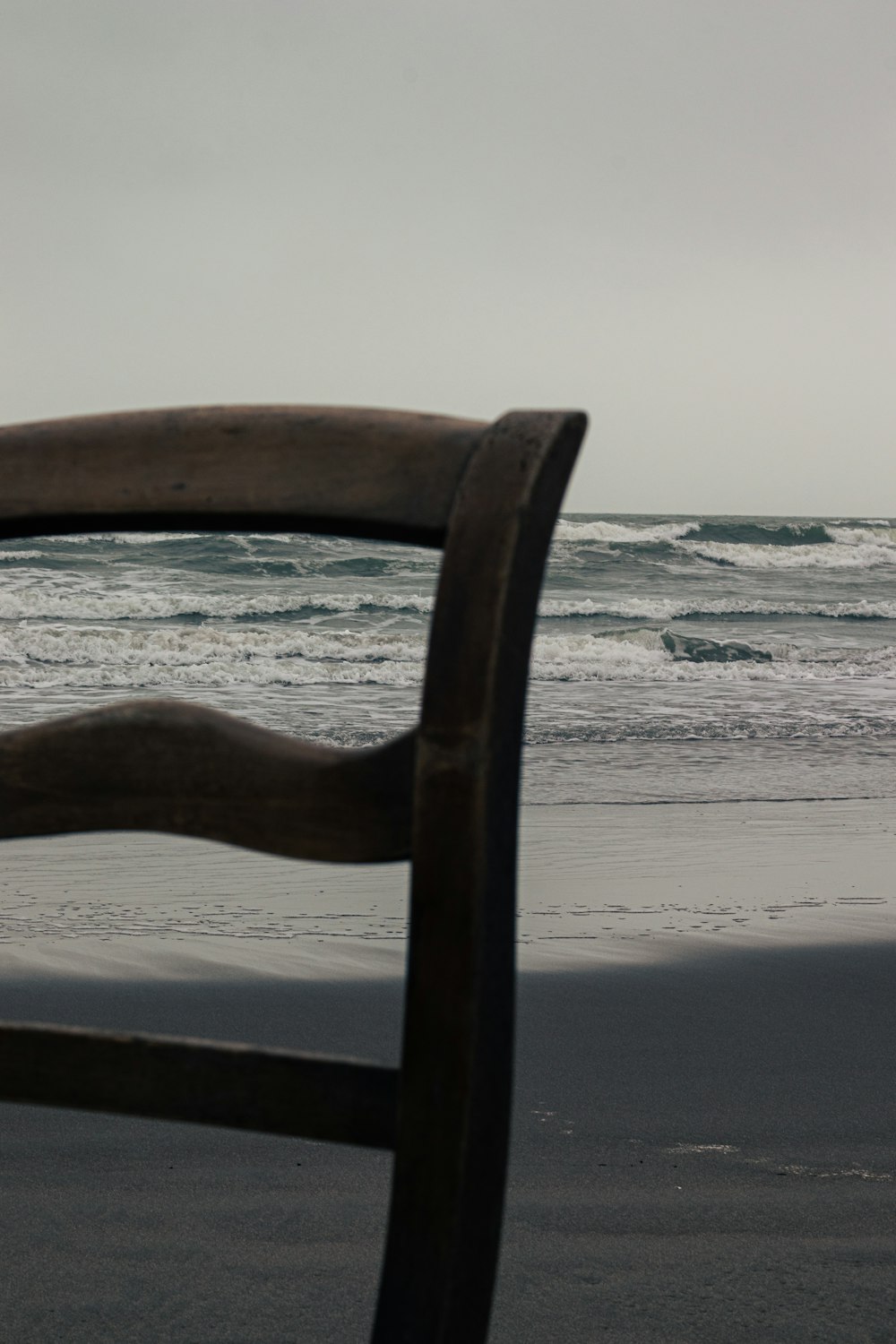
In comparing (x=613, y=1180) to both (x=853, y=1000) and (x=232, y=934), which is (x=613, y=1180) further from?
(x=232, y=934)

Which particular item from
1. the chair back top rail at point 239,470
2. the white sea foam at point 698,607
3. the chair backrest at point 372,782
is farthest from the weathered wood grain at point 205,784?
the white sea foam at point 698,607

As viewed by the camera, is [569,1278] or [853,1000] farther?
[853,1000]

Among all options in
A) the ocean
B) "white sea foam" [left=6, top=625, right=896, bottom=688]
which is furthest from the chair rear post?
"white sea foam" [left=6, top=625, right=896, bottom=688]

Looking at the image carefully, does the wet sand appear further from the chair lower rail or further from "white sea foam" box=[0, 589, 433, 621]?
"white sea foam" box=[0, 589, 433, 621]

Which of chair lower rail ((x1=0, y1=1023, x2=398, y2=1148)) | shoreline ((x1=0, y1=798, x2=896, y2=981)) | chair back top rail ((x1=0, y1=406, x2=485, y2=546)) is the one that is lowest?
shoreline ((x1=0, y1=798, x2=896, y2=981))

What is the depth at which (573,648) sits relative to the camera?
13.9m

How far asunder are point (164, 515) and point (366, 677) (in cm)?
1089

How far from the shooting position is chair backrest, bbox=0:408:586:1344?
1.59 feet

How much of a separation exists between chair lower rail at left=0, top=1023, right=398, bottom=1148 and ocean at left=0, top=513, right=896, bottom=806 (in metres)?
0.29

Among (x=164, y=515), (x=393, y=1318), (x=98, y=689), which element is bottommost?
(x=98, y=689)

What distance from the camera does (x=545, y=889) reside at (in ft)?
14.3

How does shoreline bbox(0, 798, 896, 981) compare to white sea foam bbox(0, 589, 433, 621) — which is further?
white sea foam bbox(0, 589, 433, 621)

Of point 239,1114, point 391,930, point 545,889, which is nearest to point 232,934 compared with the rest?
point 391,930

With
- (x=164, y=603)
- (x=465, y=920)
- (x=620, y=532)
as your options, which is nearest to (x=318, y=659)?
(x=164, y=603)
